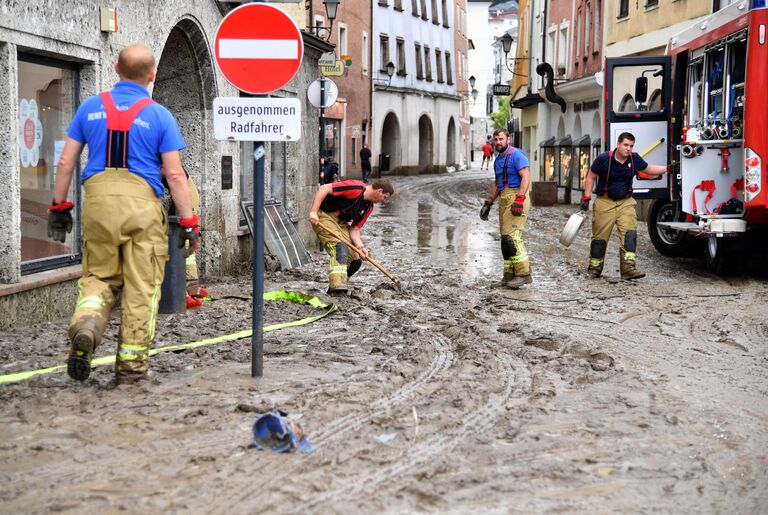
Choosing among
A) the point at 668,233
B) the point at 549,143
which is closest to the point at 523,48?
the point at 549,143

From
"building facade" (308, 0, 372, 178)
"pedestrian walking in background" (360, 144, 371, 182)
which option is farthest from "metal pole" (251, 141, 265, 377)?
"pedestrian walking in background" (360, 144, 371, 182)

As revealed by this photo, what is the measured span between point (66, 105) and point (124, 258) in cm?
388

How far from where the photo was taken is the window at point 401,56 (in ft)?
197

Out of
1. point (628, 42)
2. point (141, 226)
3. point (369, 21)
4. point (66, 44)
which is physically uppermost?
point (369, 21)

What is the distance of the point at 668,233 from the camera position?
15.9 meters

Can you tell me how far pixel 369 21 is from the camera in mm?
Result: 55781

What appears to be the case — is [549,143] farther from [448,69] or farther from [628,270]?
[448,69]

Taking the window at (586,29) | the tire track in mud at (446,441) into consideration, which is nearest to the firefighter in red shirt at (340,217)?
the tire track in mud at (446,441)

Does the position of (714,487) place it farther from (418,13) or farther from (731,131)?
(418,13)

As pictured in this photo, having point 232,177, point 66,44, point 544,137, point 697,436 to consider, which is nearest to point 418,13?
point 544,137

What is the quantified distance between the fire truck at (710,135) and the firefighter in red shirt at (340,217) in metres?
4.34

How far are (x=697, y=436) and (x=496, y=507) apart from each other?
65.7 inches

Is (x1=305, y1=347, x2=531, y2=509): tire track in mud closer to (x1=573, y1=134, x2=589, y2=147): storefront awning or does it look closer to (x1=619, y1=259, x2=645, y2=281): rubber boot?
(x1=619, y1=259, x2=645, y2=281): rubber boot

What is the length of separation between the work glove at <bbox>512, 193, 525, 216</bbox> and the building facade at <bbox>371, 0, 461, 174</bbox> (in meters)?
39.1
